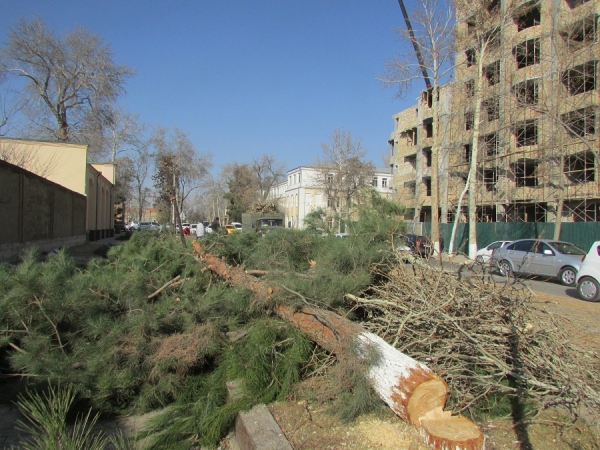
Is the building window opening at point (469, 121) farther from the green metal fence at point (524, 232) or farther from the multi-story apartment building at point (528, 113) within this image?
the green metal fence at point (524, 232)

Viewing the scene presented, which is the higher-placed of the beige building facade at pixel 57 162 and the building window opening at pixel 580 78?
the building window opening at pixel 580 78

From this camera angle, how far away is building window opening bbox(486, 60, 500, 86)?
26625 mm

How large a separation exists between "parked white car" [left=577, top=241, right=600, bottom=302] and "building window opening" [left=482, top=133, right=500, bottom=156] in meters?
18.1

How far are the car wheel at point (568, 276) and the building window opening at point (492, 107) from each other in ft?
42.9

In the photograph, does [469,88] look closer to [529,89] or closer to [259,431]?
[529,89]

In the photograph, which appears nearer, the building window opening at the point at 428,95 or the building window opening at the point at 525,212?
the building window opening at the point at 428,95

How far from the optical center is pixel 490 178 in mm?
30703

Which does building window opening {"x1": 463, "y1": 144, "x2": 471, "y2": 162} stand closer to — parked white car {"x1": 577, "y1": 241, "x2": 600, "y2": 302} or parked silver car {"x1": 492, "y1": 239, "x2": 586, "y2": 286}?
parked silver car {"x1": 492, "y1": 239, "x2": 586, "y2": 286}

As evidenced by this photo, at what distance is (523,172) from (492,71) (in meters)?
7.08

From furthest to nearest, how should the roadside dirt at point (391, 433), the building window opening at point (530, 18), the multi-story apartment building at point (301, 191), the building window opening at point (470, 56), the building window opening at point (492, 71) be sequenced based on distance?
1. the multi-story apartment building at point (301, 191)
2. the building window opening at point (530, 18)
3. the building window opening at point (470, 56)
4. the building window opening at point (492, 71)
5. the roadside dirt at point (391, 433)

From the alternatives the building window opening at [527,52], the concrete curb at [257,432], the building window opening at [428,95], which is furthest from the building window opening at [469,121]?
the concrete curb at [257,432]

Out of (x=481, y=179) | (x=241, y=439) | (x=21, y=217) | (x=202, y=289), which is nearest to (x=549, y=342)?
(x=241, y=439)

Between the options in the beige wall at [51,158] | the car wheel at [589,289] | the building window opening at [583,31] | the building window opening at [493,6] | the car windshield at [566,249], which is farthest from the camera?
the building window opening at [493,6]

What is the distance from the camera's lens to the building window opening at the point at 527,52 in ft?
85.3
